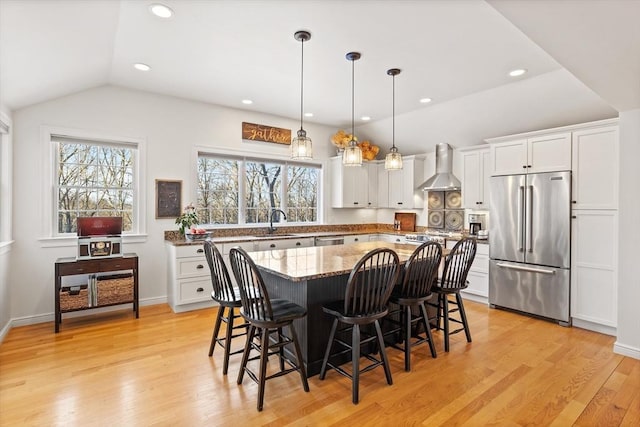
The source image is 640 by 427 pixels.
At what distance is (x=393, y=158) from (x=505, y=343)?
210 cm

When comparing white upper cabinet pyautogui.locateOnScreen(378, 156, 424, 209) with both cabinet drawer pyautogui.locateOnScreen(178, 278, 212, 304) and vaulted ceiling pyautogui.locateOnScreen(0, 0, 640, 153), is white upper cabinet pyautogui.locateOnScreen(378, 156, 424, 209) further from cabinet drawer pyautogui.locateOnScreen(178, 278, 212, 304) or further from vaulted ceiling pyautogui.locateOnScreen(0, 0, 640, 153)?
cabinet drawer pyautogui.locateOnScreen(178, 278, 212, 304)

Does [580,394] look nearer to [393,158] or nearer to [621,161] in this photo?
[621,161]

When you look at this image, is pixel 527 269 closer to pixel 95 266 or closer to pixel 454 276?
pixel 454 276

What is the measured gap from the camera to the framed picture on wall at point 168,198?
4406 mm

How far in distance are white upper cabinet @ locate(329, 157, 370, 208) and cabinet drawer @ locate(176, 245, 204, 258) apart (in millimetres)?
2664

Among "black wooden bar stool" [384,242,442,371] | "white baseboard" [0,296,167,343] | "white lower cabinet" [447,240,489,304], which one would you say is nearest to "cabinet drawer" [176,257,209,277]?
"white baseboard" [0,296,167,343]

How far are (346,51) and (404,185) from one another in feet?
10.8

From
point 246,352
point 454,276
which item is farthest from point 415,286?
point 246,352

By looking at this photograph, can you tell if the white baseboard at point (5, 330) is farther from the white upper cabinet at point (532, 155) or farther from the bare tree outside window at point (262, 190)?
the white upper cabinet at point (532, 155)

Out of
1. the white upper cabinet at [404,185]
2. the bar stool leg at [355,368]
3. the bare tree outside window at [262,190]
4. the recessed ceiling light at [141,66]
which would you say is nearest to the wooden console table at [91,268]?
the bare tree outside window at [262,190]

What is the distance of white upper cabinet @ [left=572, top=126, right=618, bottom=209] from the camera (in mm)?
3432

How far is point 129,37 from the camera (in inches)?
114

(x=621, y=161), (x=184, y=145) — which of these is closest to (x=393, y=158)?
(x=621, y=161)

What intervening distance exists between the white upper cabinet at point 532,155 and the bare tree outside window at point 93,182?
4.73 meters
